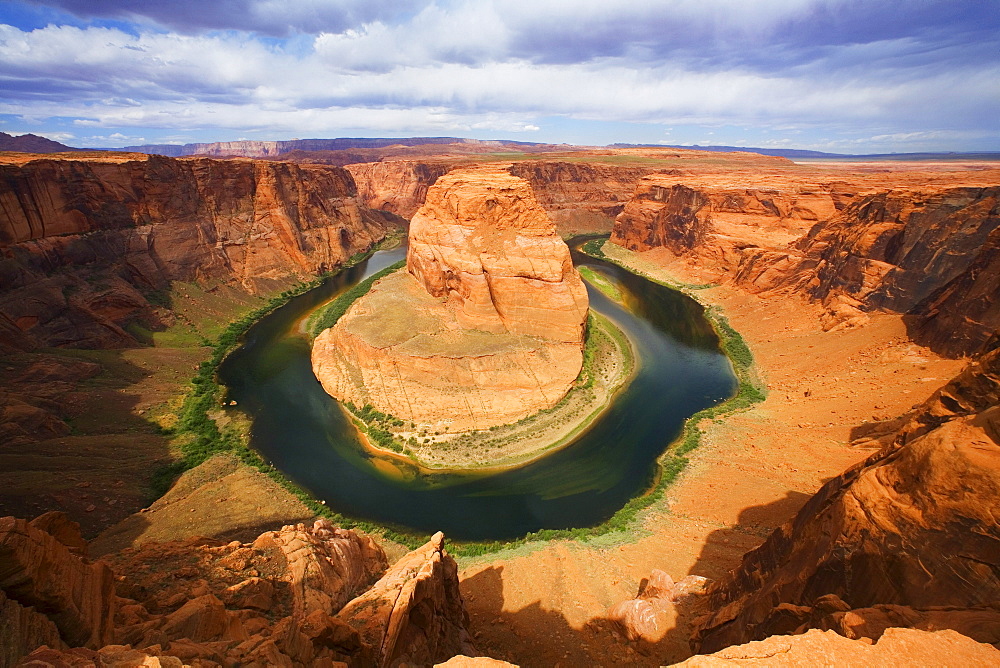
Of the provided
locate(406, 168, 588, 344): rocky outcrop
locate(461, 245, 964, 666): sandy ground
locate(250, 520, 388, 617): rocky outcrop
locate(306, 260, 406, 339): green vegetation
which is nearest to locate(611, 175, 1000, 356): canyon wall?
locate(461, 245, 964, 666): sandy ground

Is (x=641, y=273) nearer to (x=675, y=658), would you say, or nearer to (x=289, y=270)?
(x=289, y=270)

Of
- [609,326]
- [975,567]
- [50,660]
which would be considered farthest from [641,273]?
[50,660]

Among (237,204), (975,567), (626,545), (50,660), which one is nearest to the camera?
(50,660)

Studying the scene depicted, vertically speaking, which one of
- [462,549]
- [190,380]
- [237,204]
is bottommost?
[462,549]

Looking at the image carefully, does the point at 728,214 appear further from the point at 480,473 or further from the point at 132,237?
the point at 132,237

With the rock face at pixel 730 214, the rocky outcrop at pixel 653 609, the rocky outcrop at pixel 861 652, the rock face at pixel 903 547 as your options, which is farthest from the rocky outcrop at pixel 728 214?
the rocky outcrop at pixel 861 652
